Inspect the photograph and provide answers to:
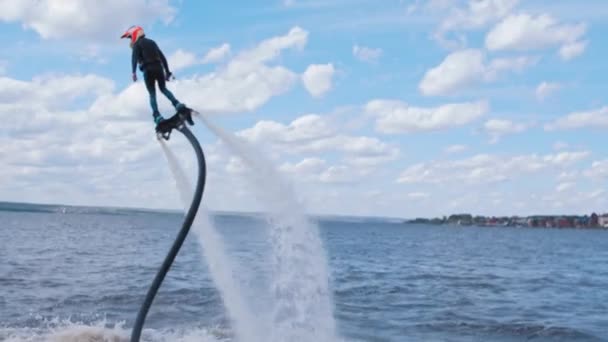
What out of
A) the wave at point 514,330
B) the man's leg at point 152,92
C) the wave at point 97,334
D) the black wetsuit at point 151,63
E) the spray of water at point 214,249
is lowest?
the wave at point 514,330

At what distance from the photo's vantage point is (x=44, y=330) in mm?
26312

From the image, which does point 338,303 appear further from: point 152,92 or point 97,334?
point 152,92

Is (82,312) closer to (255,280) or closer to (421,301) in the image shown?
(255,280)

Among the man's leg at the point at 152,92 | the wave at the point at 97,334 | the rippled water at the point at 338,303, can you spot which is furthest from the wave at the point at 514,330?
the man's leg at the point at 152,92

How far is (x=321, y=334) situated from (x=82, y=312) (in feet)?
51.4

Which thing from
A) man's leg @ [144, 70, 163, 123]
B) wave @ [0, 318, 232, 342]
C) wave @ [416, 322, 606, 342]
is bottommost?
wave @ [416, 322, 606, 342]

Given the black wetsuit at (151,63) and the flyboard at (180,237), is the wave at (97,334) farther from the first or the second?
the black wetsuit at (151,63)

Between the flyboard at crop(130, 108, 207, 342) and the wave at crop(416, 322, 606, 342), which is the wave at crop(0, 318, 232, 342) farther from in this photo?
the flyboard at crop(130, 108, 207, 342)

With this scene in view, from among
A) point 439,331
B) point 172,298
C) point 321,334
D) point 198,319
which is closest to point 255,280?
point 172,298

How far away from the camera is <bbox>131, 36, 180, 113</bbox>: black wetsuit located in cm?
1147

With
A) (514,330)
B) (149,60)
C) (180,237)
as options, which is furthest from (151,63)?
(514,330)

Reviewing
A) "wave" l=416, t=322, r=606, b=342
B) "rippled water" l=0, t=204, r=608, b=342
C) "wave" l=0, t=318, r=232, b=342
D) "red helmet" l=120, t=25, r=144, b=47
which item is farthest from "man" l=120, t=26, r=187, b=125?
"wave" l=416, t=322, r=606, b=342

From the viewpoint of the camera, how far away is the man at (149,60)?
37.7ft

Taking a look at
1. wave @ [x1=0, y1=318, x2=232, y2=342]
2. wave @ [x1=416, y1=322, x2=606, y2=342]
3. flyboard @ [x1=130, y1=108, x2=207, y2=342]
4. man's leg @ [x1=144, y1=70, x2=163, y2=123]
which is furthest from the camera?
wave @ [x1=416, y1=322, x2=606, y2=342]
